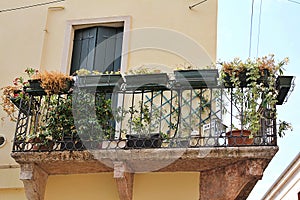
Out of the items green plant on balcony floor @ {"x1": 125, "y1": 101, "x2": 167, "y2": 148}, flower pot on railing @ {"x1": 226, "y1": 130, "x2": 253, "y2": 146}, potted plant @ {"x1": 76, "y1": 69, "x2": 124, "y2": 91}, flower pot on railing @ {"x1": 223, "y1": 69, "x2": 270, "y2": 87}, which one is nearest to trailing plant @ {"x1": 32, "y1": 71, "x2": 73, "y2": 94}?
potted plant @ {"x1": 76, "y1": 69, "x2": 124, "y2": 91}

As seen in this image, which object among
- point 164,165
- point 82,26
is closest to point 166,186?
point 164,165

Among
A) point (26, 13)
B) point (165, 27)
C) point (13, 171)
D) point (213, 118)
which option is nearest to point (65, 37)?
point (26, 13)

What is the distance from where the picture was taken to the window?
8.77 m

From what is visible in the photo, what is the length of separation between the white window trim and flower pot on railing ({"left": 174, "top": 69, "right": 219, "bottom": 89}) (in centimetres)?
150

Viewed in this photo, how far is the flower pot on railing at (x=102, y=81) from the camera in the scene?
7.37 meters

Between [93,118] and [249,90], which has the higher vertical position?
[249,90]

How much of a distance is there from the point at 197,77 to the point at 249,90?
662 millimetres

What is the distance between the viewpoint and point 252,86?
23.2 ft

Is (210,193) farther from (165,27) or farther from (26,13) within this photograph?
(26,13)

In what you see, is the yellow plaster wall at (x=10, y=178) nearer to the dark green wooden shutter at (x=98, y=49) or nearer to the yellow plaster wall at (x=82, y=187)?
the yellow plaster wall at (x=82, y=187)

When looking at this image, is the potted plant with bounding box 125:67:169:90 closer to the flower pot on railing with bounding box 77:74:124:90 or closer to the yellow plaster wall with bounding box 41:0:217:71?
the flower pot on railing with bounding box 77:74:124:90

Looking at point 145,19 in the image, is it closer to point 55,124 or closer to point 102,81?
point 102,81

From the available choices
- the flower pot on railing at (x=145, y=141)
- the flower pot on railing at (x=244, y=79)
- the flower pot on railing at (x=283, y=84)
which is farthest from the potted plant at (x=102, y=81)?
the flower pot on railing at (x=283, y=84)

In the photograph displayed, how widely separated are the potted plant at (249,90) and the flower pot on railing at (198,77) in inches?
5.0
